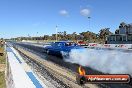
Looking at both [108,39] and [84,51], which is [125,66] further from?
[108,39]

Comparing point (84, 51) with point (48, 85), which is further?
point (84, 51)

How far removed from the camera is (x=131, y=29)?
248 feet

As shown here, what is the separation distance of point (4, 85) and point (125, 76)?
942cm

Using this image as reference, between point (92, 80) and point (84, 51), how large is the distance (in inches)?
790

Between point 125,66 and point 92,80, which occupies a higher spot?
point 92,80

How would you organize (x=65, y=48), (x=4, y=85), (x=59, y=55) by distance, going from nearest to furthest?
(x=4, y=85)
(x=65, y=48)
(x=59, y=55)

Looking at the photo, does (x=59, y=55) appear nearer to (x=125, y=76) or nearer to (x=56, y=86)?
(x=56, y=86)

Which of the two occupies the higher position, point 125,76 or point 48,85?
point 125,76

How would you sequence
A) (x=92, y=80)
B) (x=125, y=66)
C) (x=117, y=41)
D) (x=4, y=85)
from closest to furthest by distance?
(x=92, y=80)
(x=4, y=85)
(x=125, y=66)
(x=117, y=41)

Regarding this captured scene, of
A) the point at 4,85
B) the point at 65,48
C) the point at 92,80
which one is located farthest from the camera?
the point at 65,48

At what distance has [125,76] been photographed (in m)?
3.61

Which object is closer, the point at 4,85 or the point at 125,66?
the point at 4,85

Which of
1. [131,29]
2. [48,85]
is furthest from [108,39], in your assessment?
[48,85]

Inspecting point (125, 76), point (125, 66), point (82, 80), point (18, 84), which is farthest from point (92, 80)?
point (125, 66)
